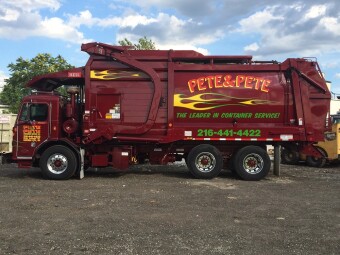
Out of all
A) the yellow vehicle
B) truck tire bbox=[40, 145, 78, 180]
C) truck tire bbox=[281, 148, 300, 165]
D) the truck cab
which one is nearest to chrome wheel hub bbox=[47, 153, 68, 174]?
truck tire bbox=[40, 145, 78, 180]

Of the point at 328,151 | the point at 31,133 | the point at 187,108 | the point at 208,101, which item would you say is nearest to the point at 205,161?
the point at 187,108

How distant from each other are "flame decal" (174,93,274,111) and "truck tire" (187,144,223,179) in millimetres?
1211

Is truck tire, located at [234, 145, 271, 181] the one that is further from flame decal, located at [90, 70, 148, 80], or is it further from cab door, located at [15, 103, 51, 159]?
cab door, located at [15, 103, 51, 159]

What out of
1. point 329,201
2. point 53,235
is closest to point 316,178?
point 329,201

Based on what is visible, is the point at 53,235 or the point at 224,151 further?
the point at 224,151

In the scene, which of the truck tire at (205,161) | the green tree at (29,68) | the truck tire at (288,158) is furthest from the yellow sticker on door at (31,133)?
the green tree at (29,68)

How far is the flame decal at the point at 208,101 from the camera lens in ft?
40.9

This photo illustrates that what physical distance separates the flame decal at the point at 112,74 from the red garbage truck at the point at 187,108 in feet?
0.10

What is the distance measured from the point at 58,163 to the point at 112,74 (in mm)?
3086

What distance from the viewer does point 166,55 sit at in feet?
41.2

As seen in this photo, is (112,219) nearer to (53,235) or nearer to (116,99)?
(53,235)

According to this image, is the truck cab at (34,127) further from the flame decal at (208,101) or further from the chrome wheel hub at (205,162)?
the chrome wheel hub at (205,162)

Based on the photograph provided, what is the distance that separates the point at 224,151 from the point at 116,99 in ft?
12.1

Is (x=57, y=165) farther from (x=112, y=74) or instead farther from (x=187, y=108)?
(x=187, y=108)
